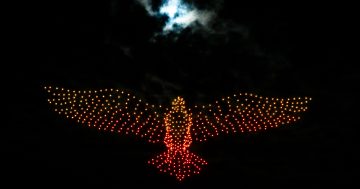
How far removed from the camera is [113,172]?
9703mm

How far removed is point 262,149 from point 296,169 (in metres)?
0.83

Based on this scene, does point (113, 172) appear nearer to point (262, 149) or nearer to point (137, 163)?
point (137, 163)

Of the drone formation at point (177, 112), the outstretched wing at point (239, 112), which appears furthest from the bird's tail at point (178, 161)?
the outstretched wing at point (239, 112)

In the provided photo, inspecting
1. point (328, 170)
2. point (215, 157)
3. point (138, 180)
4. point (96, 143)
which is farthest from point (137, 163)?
point (328, 170)

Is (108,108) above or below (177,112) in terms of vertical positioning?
below

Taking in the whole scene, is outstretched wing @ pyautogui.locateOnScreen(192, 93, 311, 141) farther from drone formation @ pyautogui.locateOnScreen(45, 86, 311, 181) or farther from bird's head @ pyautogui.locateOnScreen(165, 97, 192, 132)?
bird's head @ pyautogui.locateOnScreen(165, 97, 192, 132)

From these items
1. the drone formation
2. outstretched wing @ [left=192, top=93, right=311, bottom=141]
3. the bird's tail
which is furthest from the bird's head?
the bird's tail

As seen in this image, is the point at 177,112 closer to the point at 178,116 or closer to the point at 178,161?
the point at 178,116

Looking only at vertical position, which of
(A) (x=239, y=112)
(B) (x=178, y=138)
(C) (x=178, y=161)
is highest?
(A) (x=239, y=112)

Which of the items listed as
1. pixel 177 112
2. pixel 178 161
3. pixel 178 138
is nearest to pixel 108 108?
pixel 177 112

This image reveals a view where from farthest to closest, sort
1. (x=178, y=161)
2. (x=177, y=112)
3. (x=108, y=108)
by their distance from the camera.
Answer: (x=178, y=161)
(x=177, y=112)
(x=108, y=108)

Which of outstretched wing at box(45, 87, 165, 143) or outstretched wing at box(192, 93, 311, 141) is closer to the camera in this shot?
outstretched wing at box(45, 87, 165, 143)

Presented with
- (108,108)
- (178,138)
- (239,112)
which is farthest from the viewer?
(178,138)

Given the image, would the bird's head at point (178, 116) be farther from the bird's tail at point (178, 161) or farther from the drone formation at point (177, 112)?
the bird's tail at point (178, 161)
